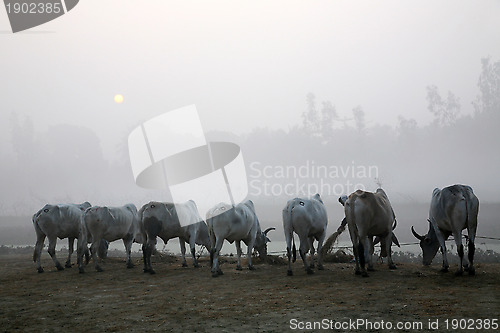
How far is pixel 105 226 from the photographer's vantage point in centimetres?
1505

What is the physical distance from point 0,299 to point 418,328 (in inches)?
375

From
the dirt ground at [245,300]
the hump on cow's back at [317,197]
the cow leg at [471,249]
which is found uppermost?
the hump on cow's back at [317,197]

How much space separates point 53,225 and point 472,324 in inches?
552

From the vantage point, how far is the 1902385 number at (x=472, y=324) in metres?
6.36

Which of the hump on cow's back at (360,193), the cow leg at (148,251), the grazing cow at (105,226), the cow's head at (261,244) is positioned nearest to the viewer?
the hump on cow's back at (360,193)

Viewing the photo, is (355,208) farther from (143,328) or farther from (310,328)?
(143,328)

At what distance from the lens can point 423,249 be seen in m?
15.1

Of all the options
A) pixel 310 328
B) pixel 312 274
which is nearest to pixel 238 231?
pixel 312 274

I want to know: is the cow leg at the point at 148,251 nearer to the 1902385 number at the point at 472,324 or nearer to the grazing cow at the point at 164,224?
the grazing cow at the point at 164,224

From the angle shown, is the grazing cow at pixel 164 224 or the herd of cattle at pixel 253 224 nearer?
the herd of cattle at pixel 253 224

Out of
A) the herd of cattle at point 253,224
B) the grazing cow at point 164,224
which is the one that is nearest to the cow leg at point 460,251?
the herd of cattle at point 253,224

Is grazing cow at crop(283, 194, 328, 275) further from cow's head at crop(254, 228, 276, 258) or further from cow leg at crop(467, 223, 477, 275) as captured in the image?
cow leg at crop(467, 223, 477, 275)

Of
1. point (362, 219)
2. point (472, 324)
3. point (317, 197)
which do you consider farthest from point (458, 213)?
point (472, 324)

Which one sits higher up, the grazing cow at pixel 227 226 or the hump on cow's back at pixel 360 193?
the hump on cow's back at pixel 360 193
